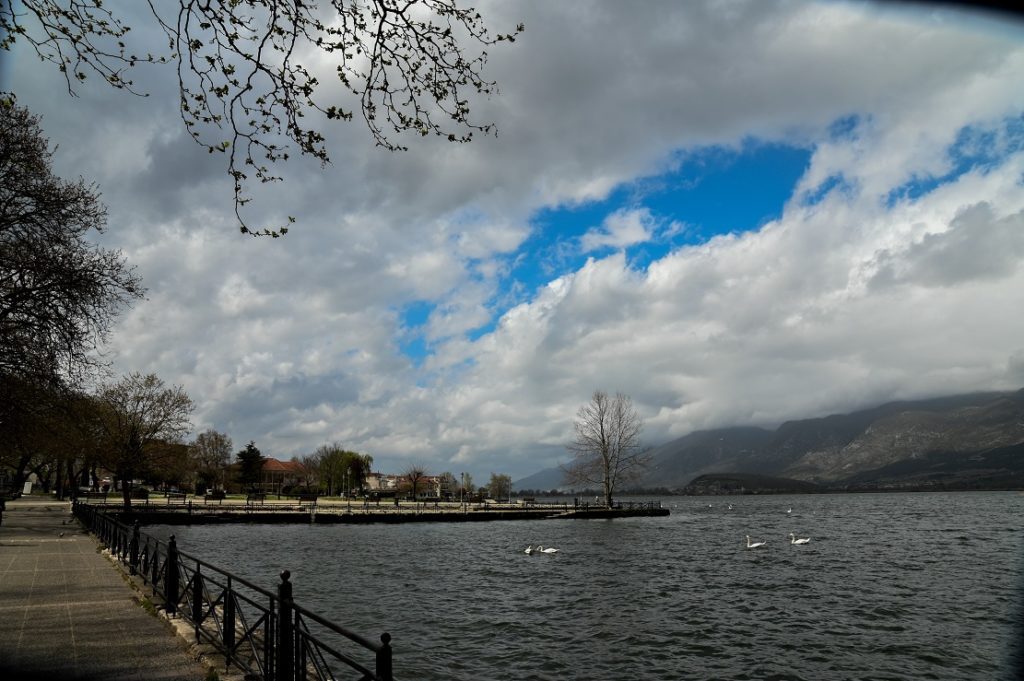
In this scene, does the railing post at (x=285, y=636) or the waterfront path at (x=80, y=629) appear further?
the waterfront path at (x=80, y=629)

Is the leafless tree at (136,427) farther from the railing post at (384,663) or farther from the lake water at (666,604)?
the railing post at (384,663)

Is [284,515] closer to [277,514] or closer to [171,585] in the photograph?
[277,514]

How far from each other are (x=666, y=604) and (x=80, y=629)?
54.6ft

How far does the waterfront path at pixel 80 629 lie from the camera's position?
326 inches

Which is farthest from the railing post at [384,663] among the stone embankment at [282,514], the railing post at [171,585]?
the stone embankment at [282,514]

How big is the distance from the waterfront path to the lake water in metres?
5.31

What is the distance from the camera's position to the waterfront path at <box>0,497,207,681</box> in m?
8.27

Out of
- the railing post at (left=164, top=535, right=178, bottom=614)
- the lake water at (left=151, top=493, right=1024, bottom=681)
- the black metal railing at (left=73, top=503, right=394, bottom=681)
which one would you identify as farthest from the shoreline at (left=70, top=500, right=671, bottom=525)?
the railing post at (left=164, top=535, right=178, bottom=614)

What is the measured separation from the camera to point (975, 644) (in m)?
16.6

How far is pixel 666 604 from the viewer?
21547 mm

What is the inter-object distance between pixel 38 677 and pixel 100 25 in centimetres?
737

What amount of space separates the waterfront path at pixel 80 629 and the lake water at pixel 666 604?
5.31 meters

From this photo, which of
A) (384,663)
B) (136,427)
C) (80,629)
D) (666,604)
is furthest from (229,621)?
(136,427)

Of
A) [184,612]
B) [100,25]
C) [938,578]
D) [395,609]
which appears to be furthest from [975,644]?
[100,25]
